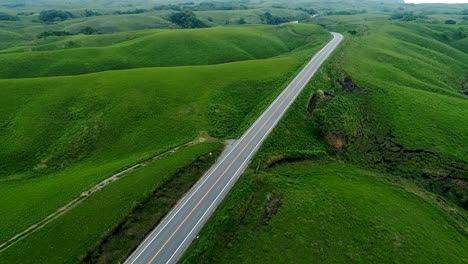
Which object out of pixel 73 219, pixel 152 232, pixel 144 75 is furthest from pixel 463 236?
pixel 144 75

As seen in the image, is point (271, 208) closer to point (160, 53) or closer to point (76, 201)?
point (76, 201)

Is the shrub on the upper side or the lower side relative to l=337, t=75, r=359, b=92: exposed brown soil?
lower

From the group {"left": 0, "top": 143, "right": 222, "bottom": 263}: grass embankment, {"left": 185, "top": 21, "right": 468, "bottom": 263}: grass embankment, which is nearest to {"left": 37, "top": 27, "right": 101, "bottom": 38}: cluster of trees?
{"left": 185, "top": 21, "right": 468, "bottom": 263}: grass embankment

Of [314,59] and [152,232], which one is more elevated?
[314,59]

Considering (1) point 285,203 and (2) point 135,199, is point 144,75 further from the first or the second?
(1) point 285,203

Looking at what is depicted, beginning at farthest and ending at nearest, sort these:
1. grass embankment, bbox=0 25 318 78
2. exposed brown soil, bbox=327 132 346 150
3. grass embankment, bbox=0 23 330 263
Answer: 1. grass embankment, bbox=0 25 318 78
2. exposed brown soil, bbox=327 132 346 150
3. grass embankment, bbox=0 23 330 263

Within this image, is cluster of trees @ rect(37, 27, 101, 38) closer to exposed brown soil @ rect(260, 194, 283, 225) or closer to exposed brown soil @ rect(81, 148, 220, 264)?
exposed brown soil @ rect(81, 148, 220, 264)
